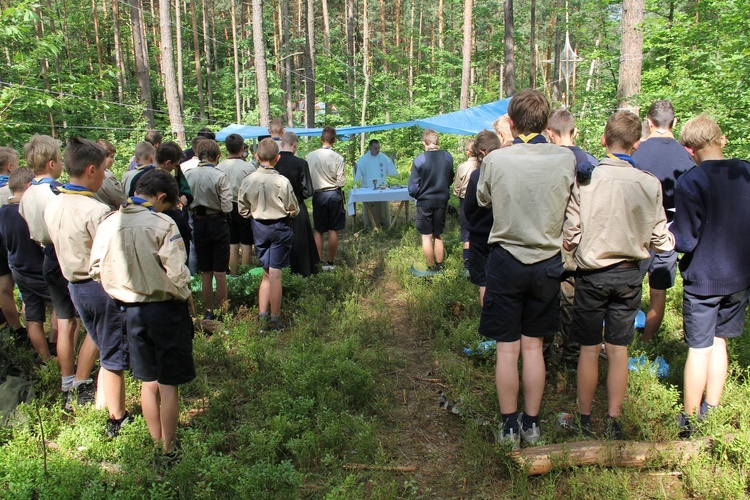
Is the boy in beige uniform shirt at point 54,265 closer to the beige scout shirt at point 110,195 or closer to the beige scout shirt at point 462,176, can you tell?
the beige scout shirt at point 110,195

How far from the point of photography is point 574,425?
10.6 ft

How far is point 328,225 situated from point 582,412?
197 inches

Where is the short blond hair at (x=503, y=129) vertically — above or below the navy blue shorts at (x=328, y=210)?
above

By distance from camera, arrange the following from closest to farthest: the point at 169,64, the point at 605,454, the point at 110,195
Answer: the point at 605,454, the point at 110,195, the point at 169,64

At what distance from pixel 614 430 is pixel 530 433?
1.73 ft

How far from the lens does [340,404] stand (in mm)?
3658

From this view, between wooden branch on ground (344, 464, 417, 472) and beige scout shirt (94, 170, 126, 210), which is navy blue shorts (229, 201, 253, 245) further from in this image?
wooden branch on ground (344, 464, 417, 472)

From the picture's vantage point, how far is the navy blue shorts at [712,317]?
301 cm

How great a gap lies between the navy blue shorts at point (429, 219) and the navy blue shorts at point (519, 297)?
12.5 ft

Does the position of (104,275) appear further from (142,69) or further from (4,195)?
(142,69)

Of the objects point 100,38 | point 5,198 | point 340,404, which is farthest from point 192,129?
point 340,404

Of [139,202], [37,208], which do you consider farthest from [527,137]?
[37,208]

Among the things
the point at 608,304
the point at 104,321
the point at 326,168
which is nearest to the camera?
the point at 608,304

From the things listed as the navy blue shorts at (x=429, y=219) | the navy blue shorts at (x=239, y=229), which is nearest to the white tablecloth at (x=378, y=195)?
the navy blue shorts at (x=429, y=219)
